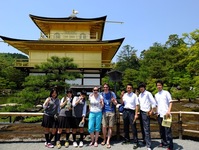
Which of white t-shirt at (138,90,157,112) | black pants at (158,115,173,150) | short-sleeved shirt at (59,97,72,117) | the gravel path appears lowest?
the gravel path

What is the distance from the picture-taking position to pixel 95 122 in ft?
16.5

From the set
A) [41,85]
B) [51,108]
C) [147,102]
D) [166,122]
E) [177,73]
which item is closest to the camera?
[166,122]

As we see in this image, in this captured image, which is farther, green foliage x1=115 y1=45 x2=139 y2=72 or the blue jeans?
green foliage x1=115 y1=45 x2=139 y2=72

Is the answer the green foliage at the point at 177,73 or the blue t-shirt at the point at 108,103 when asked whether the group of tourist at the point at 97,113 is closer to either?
the blue t-shirt at the point at 108,103

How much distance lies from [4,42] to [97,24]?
30.0 ft

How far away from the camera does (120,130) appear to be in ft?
19.6

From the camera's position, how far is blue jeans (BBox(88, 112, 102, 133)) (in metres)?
4.99

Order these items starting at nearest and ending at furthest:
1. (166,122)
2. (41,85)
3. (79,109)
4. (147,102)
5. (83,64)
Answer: (166,122), (147,102), (79,109), (41,85), (83,64)

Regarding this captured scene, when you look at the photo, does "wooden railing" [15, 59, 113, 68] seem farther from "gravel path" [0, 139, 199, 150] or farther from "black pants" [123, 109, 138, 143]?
"black pants" [123, 109, 138, 143]

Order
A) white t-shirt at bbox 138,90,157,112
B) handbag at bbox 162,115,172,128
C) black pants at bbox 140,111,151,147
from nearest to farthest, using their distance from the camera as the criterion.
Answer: handbag at bbox 162,115,172,128
black pants at bbox 140,111,151,147
white t-shirt at bbox 138,90,157,112

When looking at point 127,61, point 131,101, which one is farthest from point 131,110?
point 127,61

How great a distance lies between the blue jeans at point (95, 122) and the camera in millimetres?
4992

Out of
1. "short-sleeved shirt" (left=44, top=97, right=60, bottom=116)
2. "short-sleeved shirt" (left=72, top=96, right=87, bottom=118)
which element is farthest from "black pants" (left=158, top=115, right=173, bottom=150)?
"short-sleeved shirt" (left=44, top=97, right=60, bottom=116)

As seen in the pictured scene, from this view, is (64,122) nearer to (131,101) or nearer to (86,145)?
(86,145)
